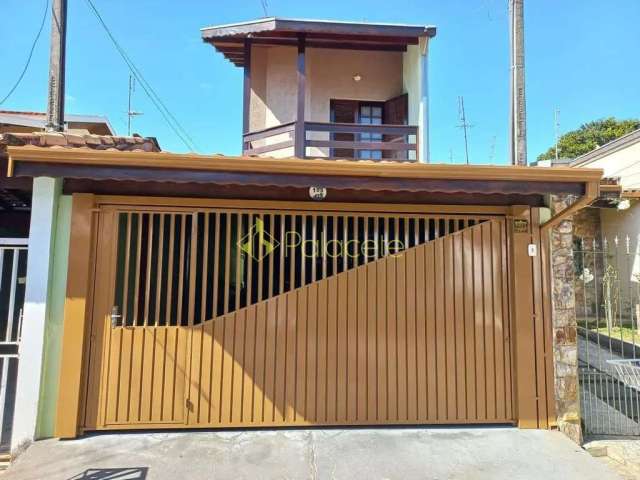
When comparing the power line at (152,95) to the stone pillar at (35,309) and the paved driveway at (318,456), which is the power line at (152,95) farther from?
the paved driveway at (318,456)

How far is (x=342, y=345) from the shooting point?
188 inches

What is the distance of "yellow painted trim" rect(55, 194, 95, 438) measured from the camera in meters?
4.29

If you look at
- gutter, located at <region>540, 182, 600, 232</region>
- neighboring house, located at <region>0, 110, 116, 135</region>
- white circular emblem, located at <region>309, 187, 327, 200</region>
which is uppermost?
neighboring house, located at <region>0, 110, 116, 135</region>

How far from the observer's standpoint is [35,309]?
14.0ft

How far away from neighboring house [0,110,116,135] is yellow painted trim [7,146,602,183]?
264 inches

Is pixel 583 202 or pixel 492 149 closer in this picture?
pixel 583 202

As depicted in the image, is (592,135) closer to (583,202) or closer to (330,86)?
(330,86)

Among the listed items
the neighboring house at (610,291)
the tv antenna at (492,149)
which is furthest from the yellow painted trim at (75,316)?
the tv antenna at (492,149)

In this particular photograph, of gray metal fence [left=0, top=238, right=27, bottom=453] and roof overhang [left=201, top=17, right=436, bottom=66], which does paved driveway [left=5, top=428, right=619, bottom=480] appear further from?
roof overhang [left=201, top=17, right=436, bottom=66]

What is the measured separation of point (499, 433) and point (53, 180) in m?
5.82

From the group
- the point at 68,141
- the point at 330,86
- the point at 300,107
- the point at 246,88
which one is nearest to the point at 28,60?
the point at 246,88

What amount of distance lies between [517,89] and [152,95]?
1382 cm

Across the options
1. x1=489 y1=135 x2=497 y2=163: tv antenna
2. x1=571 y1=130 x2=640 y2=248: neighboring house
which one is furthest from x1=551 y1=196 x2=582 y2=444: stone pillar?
x1=489 y1=135 x2=497 y2=163: tv antenna

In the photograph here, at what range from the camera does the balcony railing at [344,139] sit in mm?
8562
